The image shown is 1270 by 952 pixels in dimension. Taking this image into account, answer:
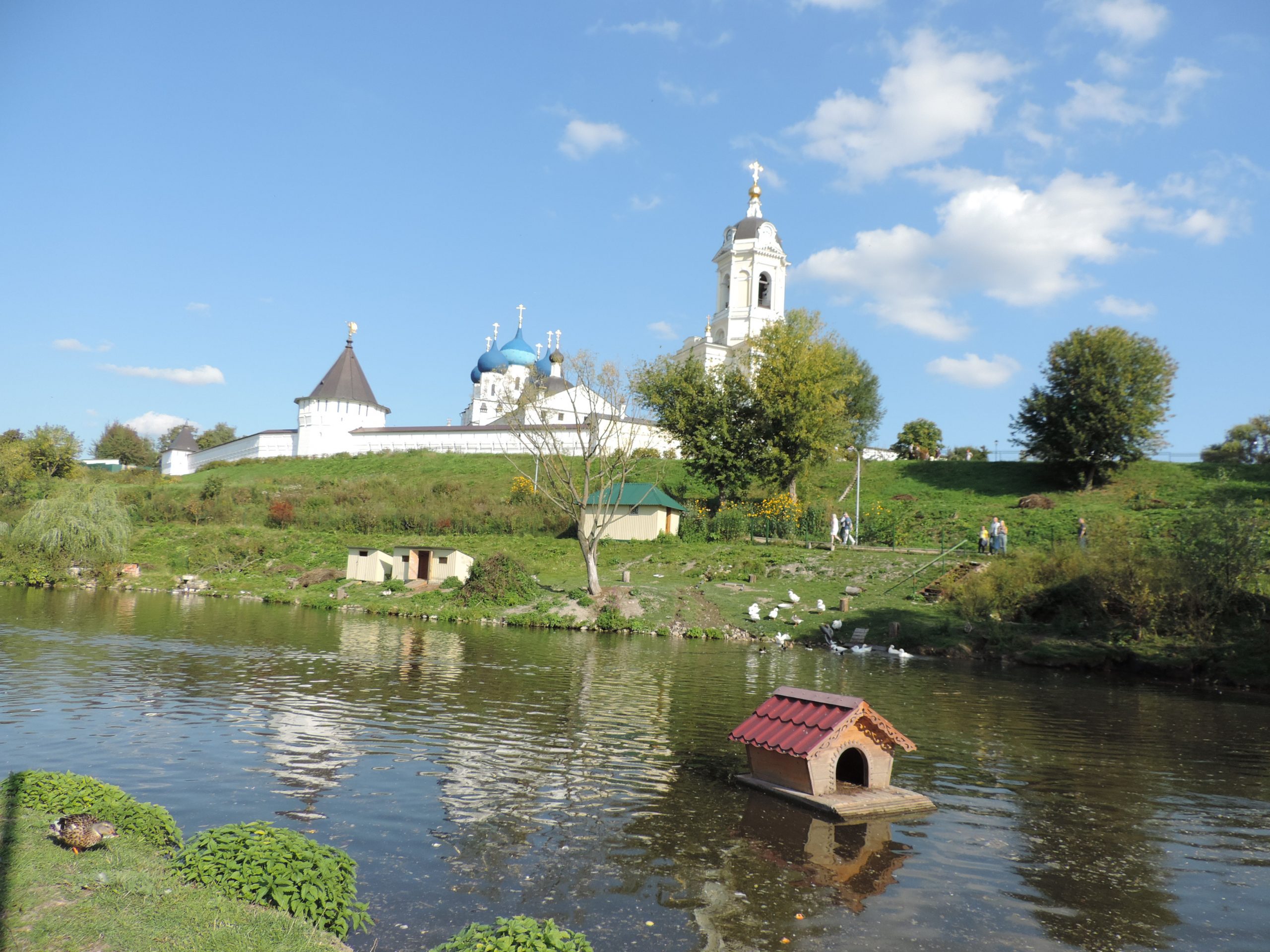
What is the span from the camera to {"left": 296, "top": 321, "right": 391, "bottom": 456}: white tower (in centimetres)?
8200

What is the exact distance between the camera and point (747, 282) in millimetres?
74000

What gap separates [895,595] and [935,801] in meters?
23.4

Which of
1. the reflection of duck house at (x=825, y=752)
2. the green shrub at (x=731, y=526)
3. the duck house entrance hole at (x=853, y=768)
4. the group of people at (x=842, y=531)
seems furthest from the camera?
the green shrub at (x=731, y=526)

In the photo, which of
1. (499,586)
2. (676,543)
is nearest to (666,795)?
(499,586)

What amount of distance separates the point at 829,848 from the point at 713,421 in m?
43.2

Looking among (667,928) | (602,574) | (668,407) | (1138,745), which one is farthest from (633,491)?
(667,928)

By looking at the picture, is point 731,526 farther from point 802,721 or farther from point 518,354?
point 518,354

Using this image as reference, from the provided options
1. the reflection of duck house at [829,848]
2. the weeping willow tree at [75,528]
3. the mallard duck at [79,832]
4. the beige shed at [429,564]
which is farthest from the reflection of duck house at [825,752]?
the weeping willow tree at [75,528]

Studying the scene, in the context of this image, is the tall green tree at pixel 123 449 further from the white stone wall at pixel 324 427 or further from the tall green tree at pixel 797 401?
the tall green tree at pixel 797 401

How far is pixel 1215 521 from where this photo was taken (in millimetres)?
23875

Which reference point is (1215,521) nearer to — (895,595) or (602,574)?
(895,595)

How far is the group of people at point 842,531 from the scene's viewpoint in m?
41.0

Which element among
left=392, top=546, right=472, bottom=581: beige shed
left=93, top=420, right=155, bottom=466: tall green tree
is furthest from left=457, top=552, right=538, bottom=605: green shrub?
left=93, top=420, right=155, bottom=466: tall green tree

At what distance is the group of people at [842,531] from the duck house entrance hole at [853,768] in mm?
29493
